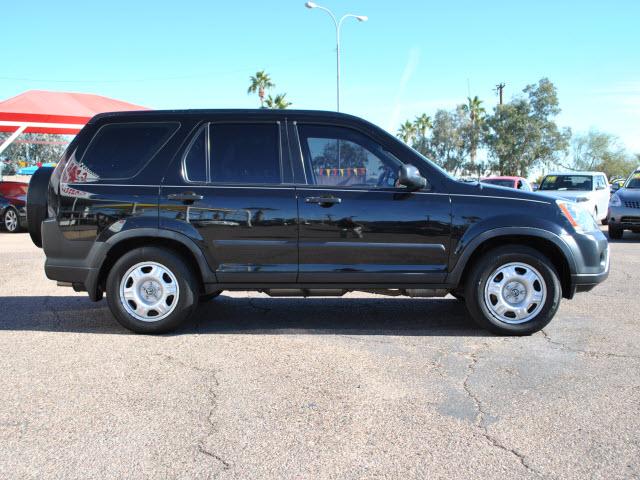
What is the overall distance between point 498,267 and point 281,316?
2197mm

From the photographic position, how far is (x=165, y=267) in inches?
207

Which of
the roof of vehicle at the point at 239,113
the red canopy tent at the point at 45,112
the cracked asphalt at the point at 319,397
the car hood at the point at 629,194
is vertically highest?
the red canopy tent at the point at 45,112

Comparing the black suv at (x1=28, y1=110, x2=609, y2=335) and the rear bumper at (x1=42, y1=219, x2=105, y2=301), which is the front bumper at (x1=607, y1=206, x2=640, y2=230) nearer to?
the black suv at (x1=28, y1=110, x2=609, y2=335)

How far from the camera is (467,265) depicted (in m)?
5.35

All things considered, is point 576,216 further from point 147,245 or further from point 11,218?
point 11,218

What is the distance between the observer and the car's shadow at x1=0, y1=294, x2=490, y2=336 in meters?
5.59

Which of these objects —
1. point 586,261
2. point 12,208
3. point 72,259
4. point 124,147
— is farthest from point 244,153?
point 12,208

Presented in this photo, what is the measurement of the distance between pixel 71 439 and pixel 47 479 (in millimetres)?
433

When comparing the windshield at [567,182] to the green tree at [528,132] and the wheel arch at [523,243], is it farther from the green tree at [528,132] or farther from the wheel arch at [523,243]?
the green tree at [528,132]

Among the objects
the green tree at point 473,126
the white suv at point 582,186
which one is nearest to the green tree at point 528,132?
the green tree at point 473,126

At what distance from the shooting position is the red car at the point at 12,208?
16.0 metres

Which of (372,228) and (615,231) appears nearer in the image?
(372,228)

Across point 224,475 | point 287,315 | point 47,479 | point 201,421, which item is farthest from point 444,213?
point 47,479

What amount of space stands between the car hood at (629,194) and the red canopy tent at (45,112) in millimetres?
16449
